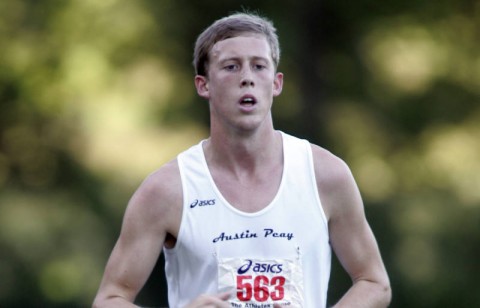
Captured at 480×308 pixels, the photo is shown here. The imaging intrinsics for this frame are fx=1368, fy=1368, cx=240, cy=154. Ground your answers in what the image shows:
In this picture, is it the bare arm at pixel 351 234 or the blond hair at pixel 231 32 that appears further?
the blond hair at pixel 231 32

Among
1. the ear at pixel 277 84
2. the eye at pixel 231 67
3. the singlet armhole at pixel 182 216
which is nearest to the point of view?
the singlet armhole at pixel 182 216

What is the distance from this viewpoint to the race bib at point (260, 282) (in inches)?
210

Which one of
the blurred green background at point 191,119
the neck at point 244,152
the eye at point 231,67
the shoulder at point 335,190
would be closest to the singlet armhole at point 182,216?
the neck at point 244,152

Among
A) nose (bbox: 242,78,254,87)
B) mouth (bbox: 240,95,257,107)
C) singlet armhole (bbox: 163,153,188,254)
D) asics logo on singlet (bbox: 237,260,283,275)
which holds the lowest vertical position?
asics logo on singlet (bbox: 237,260,283,275)

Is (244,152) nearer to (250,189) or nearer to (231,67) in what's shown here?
(250,189)

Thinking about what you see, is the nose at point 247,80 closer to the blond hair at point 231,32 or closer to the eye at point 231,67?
the eye at point 231,67

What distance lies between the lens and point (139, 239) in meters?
5.47

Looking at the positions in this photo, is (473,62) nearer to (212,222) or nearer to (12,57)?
(12,57)

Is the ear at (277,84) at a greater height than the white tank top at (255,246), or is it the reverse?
the ear at (277,84)

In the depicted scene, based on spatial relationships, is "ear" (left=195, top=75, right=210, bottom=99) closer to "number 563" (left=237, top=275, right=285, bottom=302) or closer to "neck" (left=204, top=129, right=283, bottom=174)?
"neck" (left=204, top=129, right=283, bottom=174)

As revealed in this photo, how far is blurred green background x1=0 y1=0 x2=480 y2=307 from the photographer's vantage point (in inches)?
589

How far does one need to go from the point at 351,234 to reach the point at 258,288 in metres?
0.49

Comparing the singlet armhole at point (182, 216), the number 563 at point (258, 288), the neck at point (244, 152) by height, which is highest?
the neck at point (244, 152)

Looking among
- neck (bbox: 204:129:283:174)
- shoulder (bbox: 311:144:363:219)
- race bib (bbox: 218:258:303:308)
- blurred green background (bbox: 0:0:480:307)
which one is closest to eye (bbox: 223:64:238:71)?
neck (bbox: 204:129:283:174)
